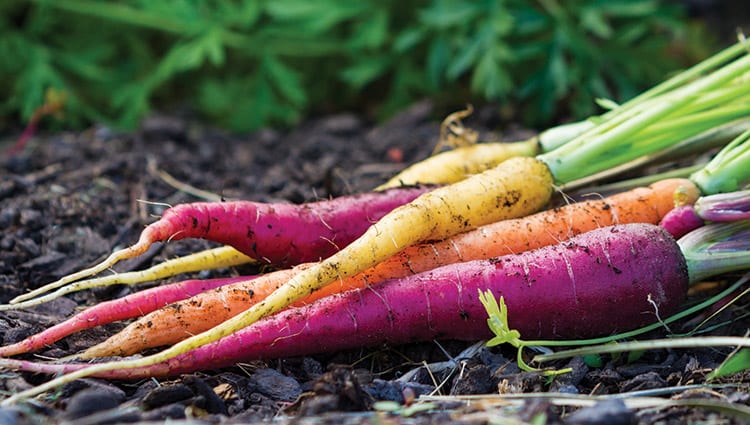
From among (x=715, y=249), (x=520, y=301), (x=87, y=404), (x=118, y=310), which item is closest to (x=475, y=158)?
(x=520, y=301)

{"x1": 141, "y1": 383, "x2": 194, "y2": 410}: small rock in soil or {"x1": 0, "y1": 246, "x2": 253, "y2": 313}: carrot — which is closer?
{"x1": 141, "y1": 383, "x2": 194, "y2": 410}: small rock in soil

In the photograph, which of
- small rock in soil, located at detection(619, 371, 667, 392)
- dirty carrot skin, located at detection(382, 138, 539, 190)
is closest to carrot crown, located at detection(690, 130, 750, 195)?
dirty carrot skin, located at detection(382, 138, 539, 190)

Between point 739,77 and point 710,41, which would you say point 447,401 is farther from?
point 710,41

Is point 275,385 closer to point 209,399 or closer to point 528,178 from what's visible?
point 209,399

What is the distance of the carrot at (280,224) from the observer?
2.20 m

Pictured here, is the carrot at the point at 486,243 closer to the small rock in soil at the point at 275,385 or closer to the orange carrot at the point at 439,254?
the orange carrot at the point at 439,254

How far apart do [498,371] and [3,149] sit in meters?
3.46

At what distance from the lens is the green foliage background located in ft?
12.8

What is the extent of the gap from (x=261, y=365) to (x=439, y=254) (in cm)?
65

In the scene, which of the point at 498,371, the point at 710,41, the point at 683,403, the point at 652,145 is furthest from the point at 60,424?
the point at 710,41

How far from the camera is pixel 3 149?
167 inches

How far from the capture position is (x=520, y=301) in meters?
2.11

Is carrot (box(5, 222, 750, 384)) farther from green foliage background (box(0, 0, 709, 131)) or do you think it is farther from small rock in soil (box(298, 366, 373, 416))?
green foliage background (box(0, 0, 709, 131))

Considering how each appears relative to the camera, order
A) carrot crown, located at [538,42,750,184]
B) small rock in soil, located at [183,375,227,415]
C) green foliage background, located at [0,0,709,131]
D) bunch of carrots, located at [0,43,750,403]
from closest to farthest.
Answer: small rock in soil, located at [183,375,227,415] < bunch of carrots, located at [0,43,750,403] < carrot crown, located at [538,42,750,184] < green foliage background, located at [0,0,709,131]
